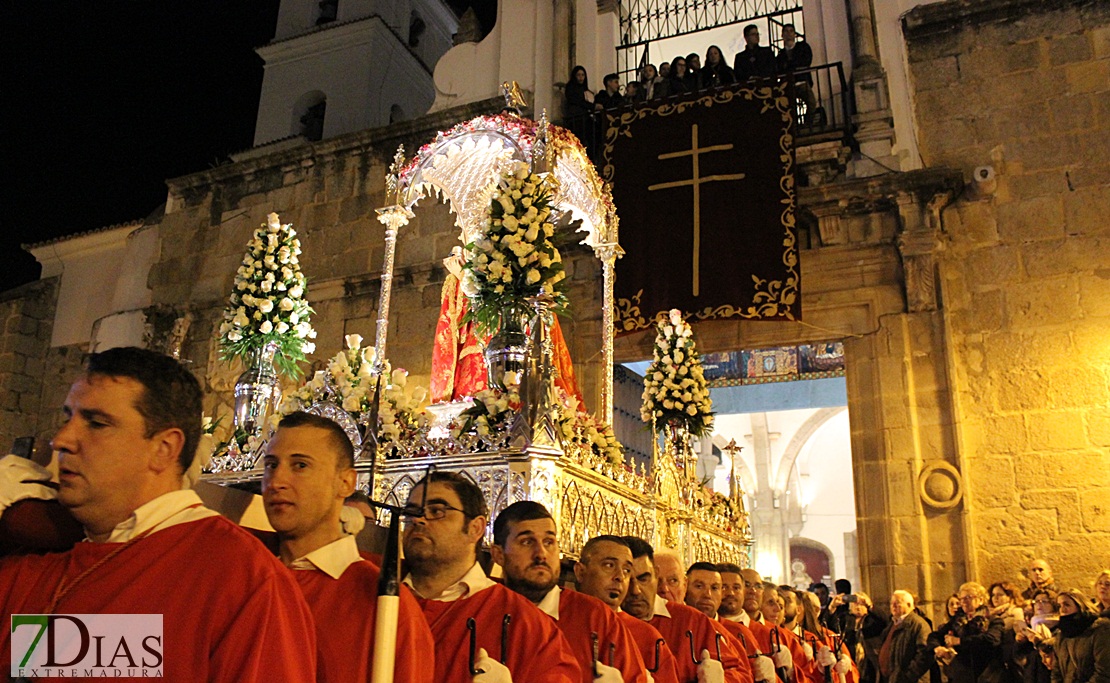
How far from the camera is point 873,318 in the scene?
8.88 m

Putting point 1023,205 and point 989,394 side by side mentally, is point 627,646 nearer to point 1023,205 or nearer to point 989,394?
point 989,394

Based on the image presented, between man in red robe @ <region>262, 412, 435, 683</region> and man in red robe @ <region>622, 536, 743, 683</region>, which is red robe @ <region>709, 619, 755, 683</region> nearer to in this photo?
man in red robe @ <region>622, 536, 743, 683</region>

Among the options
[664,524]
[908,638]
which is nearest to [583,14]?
[664,524]

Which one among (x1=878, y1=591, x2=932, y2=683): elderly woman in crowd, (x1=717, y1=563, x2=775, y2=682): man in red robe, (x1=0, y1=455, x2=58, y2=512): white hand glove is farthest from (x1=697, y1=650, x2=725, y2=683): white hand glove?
(x1=878, y1=591, x2=932, y2=683): elderly woman in crowd

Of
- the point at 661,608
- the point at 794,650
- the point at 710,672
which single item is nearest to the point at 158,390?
the point at 710,672

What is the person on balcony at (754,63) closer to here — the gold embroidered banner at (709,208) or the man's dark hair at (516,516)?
the gold embroidered banner at (709,208)

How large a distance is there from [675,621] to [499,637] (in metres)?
2.07

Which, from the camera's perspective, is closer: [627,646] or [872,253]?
[627,646]

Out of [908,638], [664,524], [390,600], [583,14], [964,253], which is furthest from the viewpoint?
[583,14]

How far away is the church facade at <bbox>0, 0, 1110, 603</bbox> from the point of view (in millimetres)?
8070

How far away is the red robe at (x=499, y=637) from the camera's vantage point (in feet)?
8.51

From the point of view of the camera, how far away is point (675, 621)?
4.53 metres

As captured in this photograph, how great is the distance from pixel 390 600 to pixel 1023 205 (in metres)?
8.72

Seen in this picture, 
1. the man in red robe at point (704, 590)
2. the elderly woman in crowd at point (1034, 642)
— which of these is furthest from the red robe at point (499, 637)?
the elderly woman in crowd at point (1034, 642)
